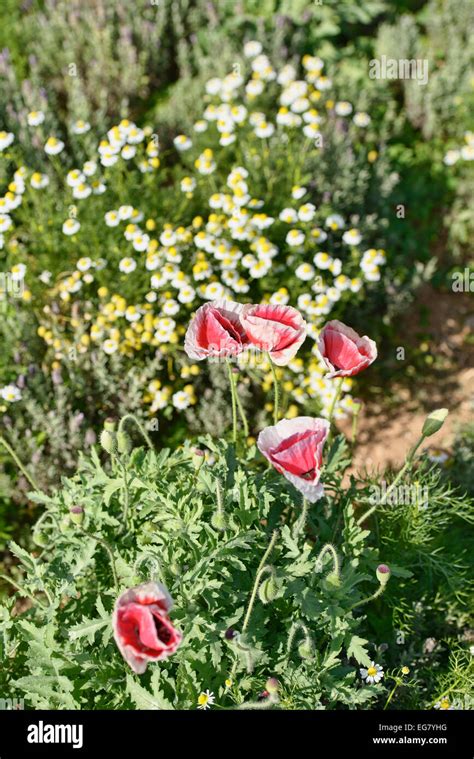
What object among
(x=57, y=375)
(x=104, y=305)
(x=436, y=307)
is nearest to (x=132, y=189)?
(x=104, y=305)

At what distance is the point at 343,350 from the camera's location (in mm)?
2246

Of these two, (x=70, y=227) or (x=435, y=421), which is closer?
(x=435, y=421)

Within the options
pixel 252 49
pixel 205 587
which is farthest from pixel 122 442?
pixel 252 49

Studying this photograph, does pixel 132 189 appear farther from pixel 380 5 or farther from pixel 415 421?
pixel 380 5

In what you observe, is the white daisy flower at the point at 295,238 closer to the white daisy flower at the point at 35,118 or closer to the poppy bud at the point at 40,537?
the white daisy flower at the point at 35,118

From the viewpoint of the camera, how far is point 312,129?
412 cm

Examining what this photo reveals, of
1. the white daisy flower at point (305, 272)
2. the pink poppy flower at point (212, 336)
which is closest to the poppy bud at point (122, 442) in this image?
the pink poppy flower at point (212, 336)

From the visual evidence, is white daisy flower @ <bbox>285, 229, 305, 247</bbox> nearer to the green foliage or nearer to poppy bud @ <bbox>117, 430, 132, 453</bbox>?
the green foliage

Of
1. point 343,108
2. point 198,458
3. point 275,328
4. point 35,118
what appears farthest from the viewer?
point 343,108

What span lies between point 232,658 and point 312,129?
2740mm

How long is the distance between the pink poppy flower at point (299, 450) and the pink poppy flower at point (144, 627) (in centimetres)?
42

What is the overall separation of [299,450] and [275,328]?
35cm

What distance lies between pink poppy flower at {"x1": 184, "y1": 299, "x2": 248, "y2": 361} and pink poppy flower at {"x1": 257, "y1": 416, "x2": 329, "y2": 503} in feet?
0.87

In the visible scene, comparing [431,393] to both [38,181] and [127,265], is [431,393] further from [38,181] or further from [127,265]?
[38,181]
